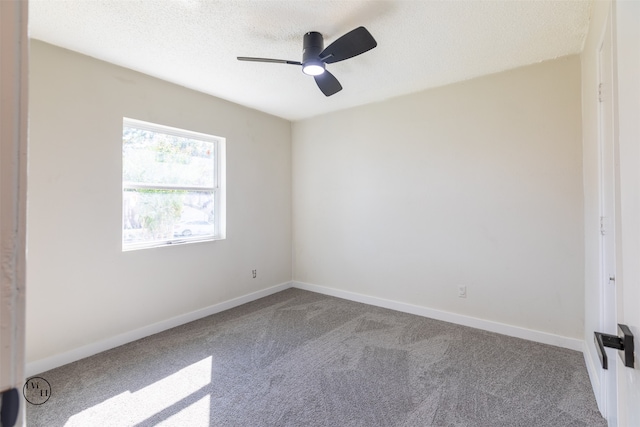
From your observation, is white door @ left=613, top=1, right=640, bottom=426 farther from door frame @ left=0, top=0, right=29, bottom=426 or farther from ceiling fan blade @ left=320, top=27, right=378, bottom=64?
ceiling fan blade @ left=320, top=27, right=378, bottom=64

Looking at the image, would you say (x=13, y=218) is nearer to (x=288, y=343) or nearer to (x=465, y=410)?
(x=465, y=410)

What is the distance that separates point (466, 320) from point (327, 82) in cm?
A: 276

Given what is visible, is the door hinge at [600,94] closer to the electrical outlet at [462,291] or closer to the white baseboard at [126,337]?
the electrical outlet at [462,291]

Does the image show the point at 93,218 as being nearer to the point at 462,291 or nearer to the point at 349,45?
the point at 349,45

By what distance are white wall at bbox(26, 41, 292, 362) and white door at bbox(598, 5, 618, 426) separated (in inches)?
133

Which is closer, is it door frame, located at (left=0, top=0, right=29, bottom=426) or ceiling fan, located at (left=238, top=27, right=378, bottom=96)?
door frame, located at (left=0, top=0, right=29, bottom=426)

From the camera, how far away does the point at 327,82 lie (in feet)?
7.95

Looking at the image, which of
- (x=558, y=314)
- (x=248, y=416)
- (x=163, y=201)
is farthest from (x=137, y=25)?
(x=558, y=314)

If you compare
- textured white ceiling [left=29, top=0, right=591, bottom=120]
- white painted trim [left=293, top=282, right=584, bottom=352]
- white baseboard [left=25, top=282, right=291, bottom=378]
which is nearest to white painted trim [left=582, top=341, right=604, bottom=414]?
white painted trim [left=293, top=282, right=584, bottom=352]

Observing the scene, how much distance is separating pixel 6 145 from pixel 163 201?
2.98 metres

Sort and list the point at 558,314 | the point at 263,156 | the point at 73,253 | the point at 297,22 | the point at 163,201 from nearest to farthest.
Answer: the point at 297,22
the point at 73,253
the point at 558,314
the point at 163,201
the point at 263,156

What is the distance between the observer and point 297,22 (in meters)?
2.04

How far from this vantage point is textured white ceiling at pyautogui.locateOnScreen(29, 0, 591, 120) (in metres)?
1.89

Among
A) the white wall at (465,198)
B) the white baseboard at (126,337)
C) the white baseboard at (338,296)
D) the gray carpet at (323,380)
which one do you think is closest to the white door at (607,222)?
the gray carpet at (323,380)
